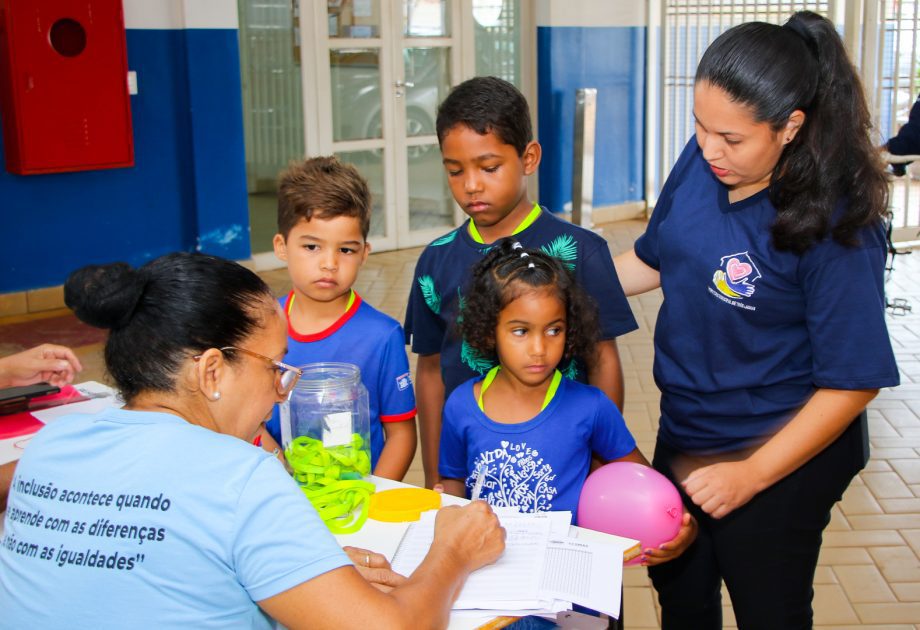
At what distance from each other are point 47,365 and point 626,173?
24.1ft

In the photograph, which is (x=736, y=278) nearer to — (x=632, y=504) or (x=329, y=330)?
(x=632, y=504)

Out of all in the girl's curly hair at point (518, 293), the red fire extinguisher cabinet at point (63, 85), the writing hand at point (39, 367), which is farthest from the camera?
the red fire extinguisher cabinet at point (63, 85)

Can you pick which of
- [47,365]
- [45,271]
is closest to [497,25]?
[45,271]

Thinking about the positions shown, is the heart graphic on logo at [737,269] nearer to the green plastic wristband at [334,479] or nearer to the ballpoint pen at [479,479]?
the ballpoint pen at [479,479]

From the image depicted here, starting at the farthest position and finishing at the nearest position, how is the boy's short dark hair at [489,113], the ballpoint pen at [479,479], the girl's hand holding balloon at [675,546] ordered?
the boy's short dark hair at [489,113]
the ballpoint pen at [479,479]
the girl's hand holding balloon at [675,546]

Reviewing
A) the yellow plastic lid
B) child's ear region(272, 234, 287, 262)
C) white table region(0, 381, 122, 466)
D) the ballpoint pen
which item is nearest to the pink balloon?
the ballpoint pen

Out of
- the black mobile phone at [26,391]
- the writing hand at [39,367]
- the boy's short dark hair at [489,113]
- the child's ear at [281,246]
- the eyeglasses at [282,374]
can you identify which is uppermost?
the boy's short dark hair at [489,113]

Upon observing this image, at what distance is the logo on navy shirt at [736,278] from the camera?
188 centimetres

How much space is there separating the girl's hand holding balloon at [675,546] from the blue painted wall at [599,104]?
22.3 ft

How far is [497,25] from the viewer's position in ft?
28.2

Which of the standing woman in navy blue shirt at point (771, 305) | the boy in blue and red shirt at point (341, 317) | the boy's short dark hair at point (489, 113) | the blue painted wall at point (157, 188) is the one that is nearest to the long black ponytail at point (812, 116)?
the standing woman in navy blue shirt at point (771, 305)

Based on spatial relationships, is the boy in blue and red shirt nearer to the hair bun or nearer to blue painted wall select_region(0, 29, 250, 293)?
the hair bun

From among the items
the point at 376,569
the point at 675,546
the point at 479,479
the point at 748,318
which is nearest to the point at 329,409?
the point at 479,479

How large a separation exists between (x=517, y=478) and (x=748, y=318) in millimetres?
630
